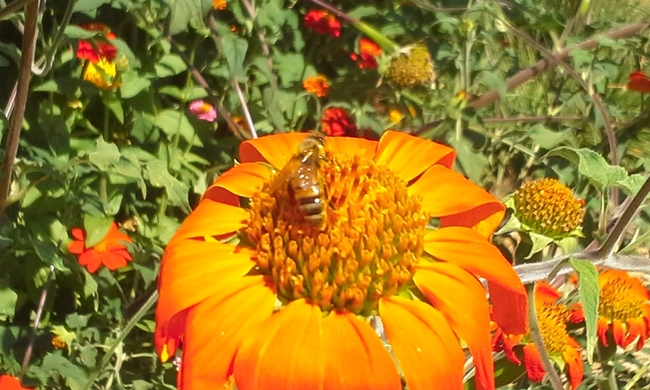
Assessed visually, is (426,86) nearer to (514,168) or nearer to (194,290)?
(514,168)

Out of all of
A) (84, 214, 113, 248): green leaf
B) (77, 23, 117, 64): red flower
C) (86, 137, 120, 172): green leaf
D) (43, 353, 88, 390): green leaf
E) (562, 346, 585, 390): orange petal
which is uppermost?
(77, 23, 117, 64): red flower

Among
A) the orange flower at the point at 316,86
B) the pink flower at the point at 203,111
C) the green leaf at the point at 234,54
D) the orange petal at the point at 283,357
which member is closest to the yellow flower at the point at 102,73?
the pink flower at the point at 203,111

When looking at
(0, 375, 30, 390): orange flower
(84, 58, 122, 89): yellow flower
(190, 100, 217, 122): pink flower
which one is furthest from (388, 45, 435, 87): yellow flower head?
(0, 375, 30, 390): orange flower

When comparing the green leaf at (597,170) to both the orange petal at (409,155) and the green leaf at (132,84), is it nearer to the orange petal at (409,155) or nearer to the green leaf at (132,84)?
the orange petal at (409,155)

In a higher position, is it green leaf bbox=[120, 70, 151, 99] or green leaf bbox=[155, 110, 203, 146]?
green leaf bbox=[120, 70, 151, 99]

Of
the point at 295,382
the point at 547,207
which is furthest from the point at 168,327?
the point at 547,207

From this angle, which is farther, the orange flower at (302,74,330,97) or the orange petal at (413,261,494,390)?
the orange flower at (302,74,330,97)

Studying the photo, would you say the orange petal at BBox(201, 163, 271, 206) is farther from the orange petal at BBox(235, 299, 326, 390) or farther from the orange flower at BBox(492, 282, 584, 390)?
the orange flower at BBox(492, 282, 584, 390)
